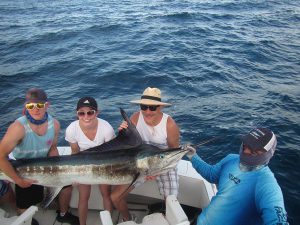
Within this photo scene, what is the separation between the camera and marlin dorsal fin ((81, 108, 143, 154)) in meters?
3.10

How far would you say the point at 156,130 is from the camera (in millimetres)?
3260

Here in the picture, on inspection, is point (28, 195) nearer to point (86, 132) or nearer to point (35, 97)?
point (86, 132)

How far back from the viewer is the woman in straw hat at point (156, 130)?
320cm

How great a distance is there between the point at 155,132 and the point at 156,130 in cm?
2

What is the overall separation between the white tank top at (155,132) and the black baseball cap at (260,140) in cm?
103

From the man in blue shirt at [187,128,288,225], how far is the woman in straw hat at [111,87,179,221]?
0.79 m

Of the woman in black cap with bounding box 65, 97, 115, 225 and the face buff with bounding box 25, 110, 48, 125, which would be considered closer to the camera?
the face buff with bounding box 25, 110, 48, 125

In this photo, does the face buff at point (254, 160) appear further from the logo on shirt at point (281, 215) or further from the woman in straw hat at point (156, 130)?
the woman in straw hat at point (156, 130)

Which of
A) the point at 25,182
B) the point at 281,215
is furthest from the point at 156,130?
the point at 281,215

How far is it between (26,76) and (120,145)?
7.45 metres

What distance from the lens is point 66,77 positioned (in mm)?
9625

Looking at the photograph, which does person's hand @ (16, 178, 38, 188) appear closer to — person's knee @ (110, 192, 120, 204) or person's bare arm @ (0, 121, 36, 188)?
person's bare arm @ (0, 121, 36, 188)

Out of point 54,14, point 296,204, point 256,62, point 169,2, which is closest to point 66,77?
point 256,62

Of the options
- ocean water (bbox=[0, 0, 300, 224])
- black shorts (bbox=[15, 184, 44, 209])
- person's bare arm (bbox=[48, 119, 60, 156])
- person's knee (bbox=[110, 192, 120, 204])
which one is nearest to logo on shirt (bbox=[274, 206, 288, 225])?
person's knee (bbox=[110, 192, 120, 204])
